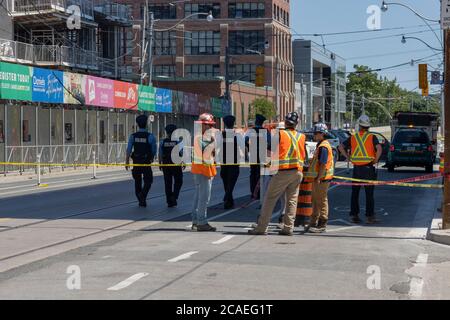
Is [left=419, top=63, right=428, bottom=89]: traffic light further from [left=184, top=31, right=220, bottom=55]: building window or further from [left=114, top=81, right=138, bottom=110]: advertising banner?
[left=184, top=31, right=220, bottom=55]: building window

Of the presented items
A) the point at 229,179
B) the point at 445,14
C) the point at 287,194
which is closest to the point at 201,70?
the point at 229,179

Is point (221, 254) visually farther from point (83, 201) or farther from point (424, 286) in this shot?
point (83, 201)

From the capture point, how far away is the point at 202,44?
308 feet

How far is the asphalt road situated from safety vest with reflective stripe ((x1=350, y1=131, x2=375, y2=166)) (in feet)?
Result: 3.92

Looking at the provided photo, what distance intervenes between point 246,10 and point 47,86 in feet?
188

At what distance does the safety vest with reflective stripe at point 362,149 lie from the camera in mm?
14891

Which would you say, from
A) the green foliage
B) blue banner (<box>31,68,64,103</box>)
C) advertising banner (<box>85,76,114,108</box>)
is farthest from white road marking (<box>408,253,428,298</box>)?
the green foliage

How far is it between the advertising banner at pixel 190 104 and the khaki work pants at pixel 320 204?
4353 cm

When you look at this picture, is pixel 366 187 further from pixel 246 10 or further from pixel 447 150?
pixel 246 10

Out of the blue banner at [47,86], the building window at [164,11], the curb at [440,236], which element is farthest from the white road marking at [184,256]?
the building window at [164,11]

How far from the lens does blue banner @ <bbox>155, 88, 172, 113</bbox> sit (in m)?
51.0

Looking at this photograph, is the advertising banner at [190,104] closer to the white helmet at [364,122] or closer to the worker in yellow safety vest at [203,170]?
the white helmet at [364,122]

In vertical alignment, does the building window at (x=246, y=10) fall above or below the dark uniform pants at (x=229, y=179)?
above

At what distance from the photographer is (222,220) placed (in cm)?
1540
